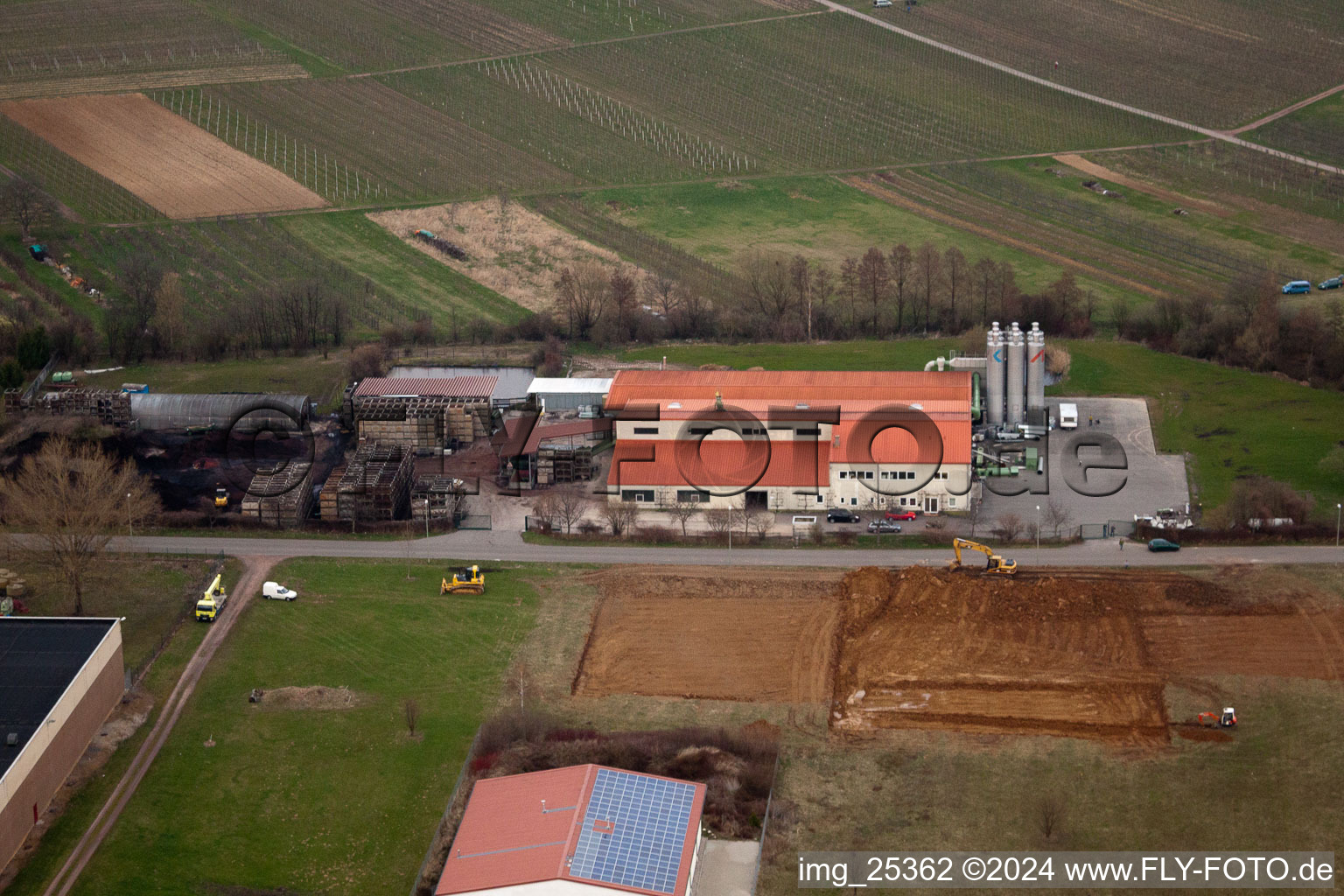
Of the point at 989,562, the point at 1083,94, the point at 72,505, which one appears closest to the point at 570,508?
the point at 989,562

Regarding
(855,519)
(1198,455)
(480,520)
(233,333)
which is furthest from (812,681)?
(233,333)

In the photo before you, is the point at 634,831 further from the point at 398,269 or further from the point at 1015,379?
the point at 398,269

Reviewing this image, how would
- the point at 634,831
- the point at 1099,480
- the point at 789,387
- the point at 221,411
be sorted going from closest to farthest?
the point at 634,831 < the point at 1099,480 < the point at 789,387 < the point at 221,411

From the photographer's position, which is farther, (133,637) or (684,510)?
(684,510)

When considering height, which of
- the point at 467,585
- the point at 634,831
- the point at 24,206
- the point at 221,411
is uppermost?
the point at 24,206

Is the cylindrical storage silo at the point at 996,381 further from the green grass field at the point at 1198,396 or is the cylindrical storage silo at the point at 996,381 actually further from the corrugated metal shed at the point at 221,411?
the corrugated metal shed at the point at 221,411
